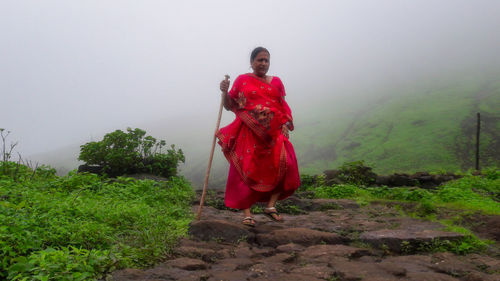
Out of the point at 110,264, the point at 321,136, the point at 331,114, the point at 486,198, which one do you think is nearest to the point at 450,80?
the point at 331,114

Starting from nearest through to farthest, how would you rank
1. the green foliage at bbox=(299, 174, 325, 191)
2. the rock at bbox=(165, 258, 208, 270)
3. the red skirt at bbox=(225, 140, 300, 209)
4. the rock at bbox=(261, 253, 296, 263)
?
the rock at bbox=(165, 258, 208, 270)
the rock at bbox=(261, 253, 296, 263)
the red skirt at bbox=(225, 140, 300, 209)
the green foliage at bbox=(299, 174, 325, 191)

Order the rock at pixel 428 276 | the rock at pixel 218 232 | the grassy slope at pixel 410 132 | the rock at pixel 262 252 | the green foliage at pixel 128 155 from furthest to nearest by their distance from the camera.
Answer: the grassy slope at pixel 410 132 → the green foliage at pixel 128 155 → the rock at pixel 218 232 → the rock at pixel 262 252 → the rock at pixel 428 276

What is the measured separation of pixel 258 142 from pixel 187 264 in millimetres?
2371

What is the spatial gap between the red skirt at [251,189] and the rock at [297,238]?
1008mm

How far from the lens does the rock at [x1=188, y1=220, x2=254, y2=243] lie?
12.7 ft

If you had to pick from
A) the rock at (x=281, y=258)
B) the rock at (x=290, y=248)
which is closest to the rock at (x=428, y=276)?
the rock at (x=281, y=258)

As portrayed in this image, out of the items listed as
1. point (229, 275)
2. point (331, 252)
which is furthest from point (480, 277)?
point (229, 275)

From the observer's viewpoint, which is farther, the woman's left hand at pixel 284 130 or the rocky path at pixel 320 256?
the woman's left hand at pixel 284 130

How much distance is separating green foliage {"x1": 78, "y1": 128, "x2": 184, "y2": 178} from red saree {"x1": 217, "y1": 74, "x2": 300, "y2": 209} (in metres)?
4.31

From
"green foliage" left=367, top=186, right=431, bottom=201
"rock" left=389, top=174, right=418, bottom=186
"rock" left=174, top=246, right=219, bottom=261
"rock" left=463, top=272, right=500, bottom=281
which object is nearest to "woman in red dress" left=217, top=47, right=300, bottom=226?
"rock" left=174, top=246, right=219, bottom=261

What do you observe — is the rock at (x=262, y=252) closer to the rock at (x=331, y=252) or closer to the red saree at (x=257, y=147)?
the rock at (x=331, y=252)

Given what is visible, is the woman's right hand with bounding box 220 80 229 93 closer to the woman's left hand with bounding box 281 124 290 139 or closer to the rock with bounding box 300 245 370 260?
the woman's left hand with bounding box 281 124 290 139

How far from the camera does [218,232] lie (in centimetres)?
394

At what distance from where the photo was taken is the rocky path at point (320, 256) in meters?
2.64
